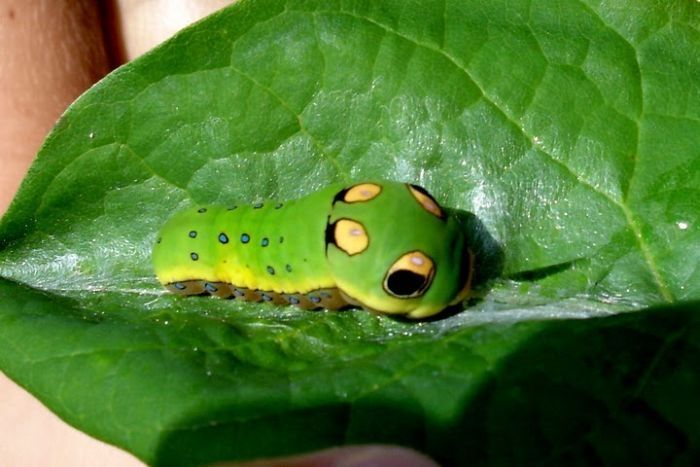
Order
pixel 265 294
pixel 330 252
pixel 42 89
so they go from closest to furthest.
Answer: pixel 330 252 → pixel 265 294 → pixel 42 89

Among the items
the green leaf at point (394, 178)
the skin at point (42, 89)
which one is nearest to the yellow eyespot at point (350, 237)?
the green leaf at point (394, 178)

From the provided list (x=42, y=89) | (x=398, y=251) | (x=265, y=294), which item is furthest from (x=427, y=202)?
(x=42, y=89)

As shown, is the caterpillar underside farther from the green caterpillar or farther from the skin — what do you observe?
the skin

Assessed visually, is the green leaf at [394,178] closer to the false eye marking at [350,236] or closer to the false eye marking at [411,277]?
the false eye marking at [411,277]

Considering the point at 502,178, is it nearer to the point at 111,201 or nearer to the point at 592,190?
the point at 592,190

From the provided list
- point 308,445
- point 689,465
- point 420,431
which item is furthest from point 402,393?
point 689,465

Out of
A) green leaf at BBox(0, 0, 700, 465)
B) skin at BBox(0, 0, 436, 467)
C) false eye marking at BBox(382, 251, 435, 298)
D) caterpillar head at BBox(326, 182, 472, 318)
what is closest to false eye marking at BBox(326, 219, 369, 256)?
caterpillar head at BBox(326, 182, 472, 318)

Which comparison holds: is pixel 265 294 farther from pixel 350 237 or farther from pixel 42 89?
pixel 42 89
